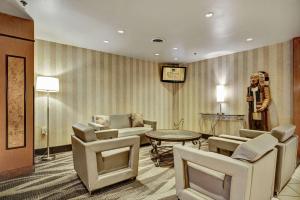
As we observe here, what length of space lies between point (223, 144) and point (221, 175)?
3.90ft

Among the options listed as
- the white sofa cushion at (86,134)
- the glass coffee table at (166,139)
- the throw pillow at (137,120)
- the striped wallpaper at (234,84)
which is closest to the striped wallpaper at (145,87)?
the striped wallpaper at (234,84)

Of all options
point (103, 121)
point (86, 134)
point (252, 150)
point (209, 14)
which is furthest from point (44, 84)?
point (252, 150)

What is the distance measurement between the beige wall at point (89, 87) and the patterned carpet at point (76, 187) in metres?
1.41

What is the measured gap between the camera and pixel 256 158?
4.98 ft

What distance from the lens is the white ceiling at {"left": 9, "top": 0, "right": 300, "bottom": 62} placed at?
8.25 feet

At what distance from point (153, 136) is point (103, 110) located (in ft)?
6.81

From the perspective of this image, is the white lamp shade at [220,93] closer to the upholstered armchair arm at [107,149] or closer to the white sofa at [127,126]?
the white sofa at [127,126]

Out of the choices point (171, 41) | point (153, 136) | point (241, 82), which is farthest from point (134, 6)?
point (241, 82)

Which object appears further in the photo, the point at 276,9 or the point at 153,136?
the point at 153,136

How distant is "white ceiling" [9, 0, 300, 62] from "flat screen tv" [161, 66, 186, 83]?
164 centimetres

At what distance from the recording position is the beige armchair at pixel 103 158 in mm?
2266

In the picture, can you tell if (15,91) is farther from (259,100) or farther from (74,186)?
(259,100)

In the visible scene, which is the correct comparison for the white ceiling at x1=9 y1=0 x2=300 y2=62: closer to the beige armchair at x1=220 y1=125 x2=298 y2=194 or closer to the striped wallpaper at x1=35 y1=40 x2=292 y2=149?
the striped wallpaper at x1=35 y1=40 x2=292 y2=149

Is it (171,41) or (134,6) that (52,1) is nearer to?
(134,6)
